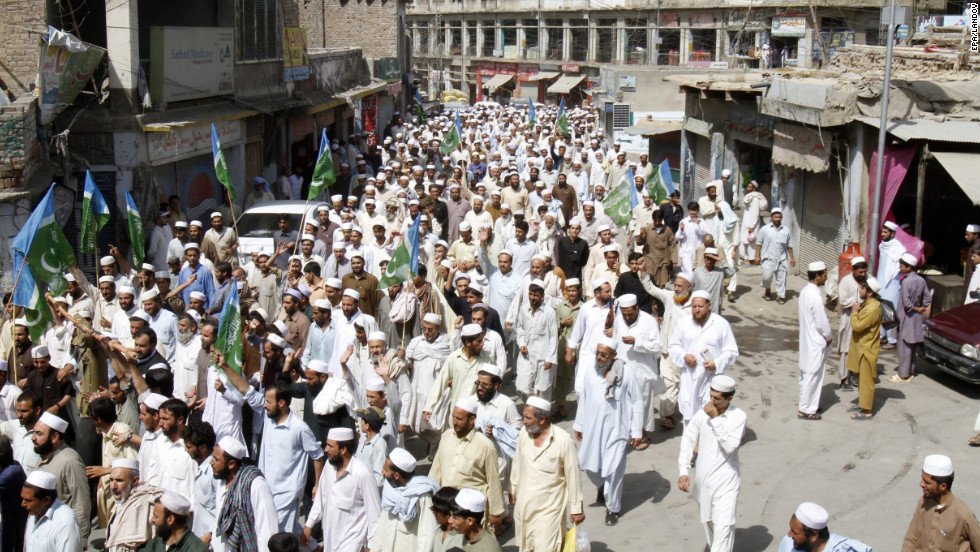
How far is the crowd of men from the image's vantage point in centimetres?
584

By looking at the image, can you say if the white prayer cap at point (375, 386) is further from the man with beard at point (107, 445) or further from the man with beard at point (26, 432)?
the man with beard at point (26, 432)

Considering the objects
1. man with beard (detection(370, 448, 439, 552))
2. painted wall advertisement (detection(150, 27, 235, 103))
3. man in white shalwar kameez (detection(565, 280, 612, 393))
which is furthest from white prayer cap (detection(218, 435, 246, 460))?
painted wall advertisement (detection(150, 27, 235, 103))

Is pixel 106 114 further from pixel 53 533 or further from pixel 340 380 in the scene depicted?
pixel 53 533

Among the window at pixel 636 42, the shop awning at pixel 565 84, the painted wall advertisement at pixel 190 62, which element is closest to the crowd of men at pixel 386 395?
the painted wall advertisement at pixel 190 62

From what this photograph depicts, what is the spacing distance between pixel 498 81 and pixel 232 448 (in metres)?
59.5

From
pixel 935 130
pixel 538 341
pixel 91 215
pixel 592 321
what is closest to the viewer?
pixel 592 321

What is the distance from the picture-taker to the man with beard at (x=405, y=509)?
18.6ft

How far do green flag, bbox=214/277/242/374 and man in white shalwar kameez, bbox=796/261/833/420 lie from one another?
16.7 feet

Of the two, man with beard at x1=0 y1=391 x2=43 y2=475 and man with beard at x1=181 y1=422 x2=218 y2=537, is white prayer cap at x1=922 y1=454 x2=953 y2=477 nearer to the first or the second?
man with beard at x1=181 y1=422 x2=218 y2=537

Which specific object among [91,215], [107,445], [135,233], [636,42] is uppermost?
[636,42]

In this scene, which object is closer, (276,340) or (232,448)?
(232,448)

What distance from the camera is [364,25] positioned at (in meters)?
41.0

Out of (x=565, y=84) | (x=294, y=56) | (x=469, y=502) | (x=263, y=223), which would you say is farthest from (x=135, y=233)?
(x=565, y=84)

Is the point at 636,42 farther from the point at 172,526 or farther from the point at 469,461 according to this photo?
the point at 172,526
